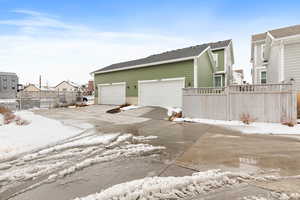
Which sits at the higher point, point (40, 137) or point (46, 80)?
point (46, 80)

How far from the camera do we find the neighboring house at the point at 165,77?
11.9 metres

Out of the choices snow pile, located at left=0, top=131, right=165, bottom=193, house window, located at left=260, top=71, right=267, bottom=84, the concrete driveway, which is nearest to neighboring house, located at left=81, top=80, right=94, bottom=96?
house window, located at left=260, top=71, right=267, bottom=84

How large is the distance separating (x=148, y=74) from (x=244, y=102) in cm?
817

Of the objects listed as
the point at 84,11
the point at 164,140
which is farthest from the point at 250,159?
the point at 84,11

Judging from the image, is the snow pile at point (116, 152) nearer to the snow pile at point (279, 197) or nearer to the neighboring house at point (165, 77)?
the snow pile at point (279, 197)

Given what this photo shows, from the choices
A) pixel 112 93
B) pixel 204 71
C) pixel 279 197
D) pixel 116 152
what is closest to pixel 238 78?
pixel 204 71

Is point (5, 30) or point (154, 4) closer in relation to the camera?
point (154, 4)

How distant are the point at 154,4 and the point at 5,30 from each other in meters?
11.9

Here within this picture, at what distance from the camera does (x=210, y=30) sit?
50.2ft

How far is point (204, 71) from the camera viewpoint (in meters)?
12.9

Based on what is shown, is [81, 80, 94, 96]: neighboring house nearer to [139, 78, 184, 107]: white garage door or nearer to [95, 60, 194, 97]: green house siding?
[95, 60, 194, 97]: green house siding

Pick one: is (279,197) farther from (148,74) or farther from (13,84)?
(13,84)

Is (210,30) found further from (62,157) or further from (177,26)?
(62,157)

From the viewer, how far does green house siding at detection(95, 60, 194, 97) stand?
1176cm
